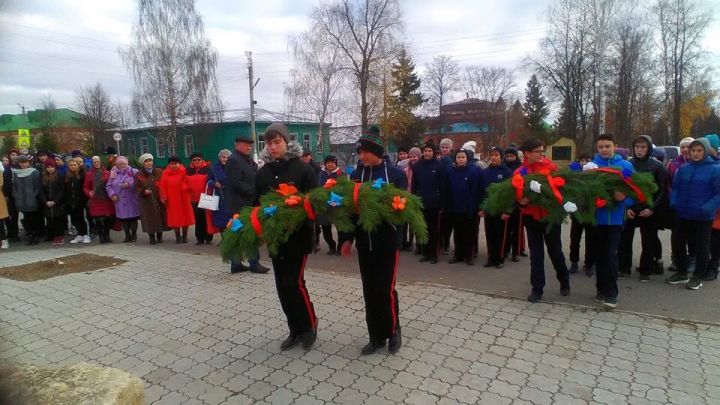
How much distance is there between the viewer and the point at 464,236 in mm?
7453

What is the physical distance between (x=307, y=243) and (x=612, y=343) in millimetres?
2941

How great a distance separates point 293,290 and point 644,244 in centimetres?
508

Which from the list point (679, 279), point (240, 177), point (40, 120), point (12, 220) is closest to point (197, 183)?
point (240, 177)

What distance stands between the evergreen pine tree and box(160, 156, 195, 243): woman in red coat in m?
26.6

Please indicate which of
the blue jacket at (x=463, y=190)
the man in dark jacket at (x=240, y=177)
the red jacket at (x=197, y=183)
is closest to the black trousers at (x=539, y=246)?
the blue jacket at (x=463, y=190)

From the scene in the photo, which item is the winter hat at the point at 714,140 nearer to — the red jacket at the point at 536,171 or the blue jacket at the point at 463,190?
the red jacket at the point at 536,171

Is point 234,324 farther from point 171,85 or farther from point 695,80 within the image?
point 695,80

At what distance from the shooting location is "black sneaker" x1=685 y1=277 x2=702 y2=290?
566cm

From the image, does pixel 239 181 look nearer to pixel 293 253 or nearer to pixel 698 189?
pixel 293 253

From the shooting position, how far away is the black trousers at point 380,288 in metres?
3.90

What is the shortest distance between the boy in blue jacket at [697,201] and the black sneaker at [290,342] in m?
4.94

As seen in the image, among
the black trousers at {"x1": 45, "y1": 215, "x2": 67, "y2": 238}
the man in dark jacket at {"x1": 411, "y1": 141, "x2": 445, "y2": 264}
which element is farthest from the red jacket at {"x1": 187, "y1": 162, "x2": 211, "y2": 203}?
the man in dark jacket at {"x1": 411, "y1": 141, "x2": 445, "y2": 264}

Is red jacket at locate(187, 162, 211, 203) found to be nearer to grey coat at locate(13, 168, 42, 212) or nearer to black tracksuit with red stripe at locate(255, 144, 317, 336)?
grey coat at locate(13, 168, 42, 212)

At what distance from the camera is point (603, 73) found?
3344 centimetres
